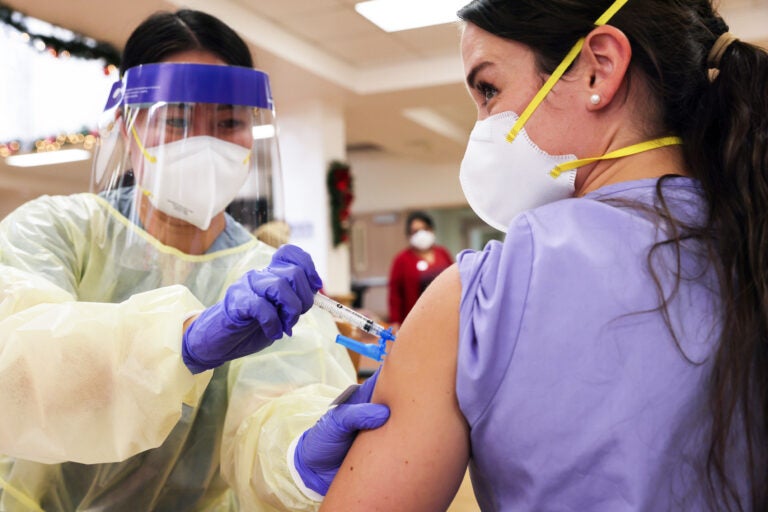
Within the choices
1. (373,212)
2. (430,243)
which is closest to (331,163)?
(430,243)

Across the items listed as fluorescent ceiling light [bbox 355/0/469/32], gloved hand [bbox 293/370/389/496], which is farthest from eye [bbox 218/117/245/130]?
fluorescent ceiling light [bbox 355/0/469/32]

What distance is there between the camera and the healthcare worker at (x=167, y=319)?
103cm

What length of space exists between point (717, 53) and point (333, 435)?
73 centimetres

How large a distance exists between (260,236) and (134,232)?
32 cm

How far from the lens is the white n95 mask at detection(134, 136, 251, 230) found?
133cm

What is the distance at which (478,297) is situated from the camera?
2.73ft

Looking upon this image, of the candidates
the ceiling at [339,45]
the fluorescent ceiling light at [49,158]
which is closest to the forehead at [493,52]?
the ceiling at [339,45]

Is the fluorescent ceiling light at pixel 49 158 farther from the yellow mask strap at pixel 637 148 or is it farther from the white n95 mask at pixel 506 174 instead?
the yellow mask strap at pixel 637 148

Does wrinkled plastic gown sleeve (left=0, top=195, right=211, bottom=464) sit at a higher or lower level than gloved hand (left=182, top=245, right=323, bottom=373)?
lower

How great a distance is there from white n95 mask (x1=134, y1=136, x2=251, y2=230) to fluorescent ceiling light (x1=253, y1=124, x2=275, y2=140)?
0.06m

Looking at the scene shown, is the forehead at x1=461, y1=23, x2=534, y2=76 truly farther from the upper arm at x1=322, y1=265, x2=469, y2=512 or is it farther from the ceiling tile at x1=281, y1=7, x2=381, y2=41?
the ceiling tile at x1=281, y1=7, x2=381, y2=41

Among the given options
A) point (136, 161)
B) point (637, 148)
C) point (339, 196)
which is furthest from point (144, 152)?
point (339, 196)

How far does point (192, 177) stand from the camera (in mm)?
1350

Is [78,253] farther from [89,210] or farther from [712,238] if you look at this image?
[712,238]
